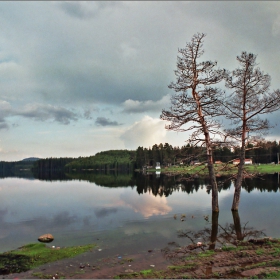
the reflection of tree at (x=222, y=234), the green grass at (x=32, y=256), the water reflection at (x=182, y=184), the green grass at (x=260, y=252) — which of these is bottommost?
the water reflection at (x=182, y=184)

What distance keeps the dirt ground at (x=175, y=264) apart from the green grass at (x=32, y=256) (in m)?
0.61

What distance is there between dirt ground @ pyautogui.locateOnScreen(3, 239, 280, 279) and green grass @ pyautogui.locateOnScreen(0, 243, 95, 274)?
61 centimetres

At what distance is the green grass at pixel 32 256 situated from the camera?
36.9ft

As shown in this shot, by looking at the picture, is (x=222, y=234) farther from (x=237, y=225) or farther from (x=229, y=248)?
(x=229, y=248)

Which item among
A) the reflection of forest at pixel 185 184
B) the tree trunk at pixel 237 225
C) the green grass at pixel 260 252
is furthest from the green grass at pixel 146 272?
the reflection of forest at pixel 185 184

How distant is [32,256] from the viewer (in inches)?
495

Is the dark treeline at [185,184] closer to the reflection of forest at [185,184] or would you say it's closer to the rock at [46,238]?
the reflection of forest at [185,184]

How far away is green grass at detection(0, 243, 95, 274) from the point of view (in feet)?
36.9

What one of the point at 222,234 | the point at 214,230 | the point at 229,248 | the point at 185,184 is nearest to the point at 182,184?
the point at 185,184

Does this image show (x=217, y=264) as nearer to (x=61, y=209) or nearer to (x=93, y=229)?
(x=93, y=229)

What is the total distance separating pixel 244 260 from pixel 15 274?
9285mm

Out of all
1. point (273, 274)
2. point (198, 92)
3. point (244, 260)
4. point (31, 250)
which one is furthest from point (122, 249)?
point (198, 92)

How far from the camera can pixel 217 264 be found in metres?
10.3

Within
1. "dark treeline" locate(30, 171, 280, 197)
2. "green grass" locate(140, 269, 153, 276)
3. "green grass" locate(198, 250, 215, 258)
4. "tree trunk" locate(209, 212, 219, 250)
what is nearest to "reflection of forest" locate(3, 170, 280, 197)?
"dark treeline" locate(30, 171, 280, 197)
